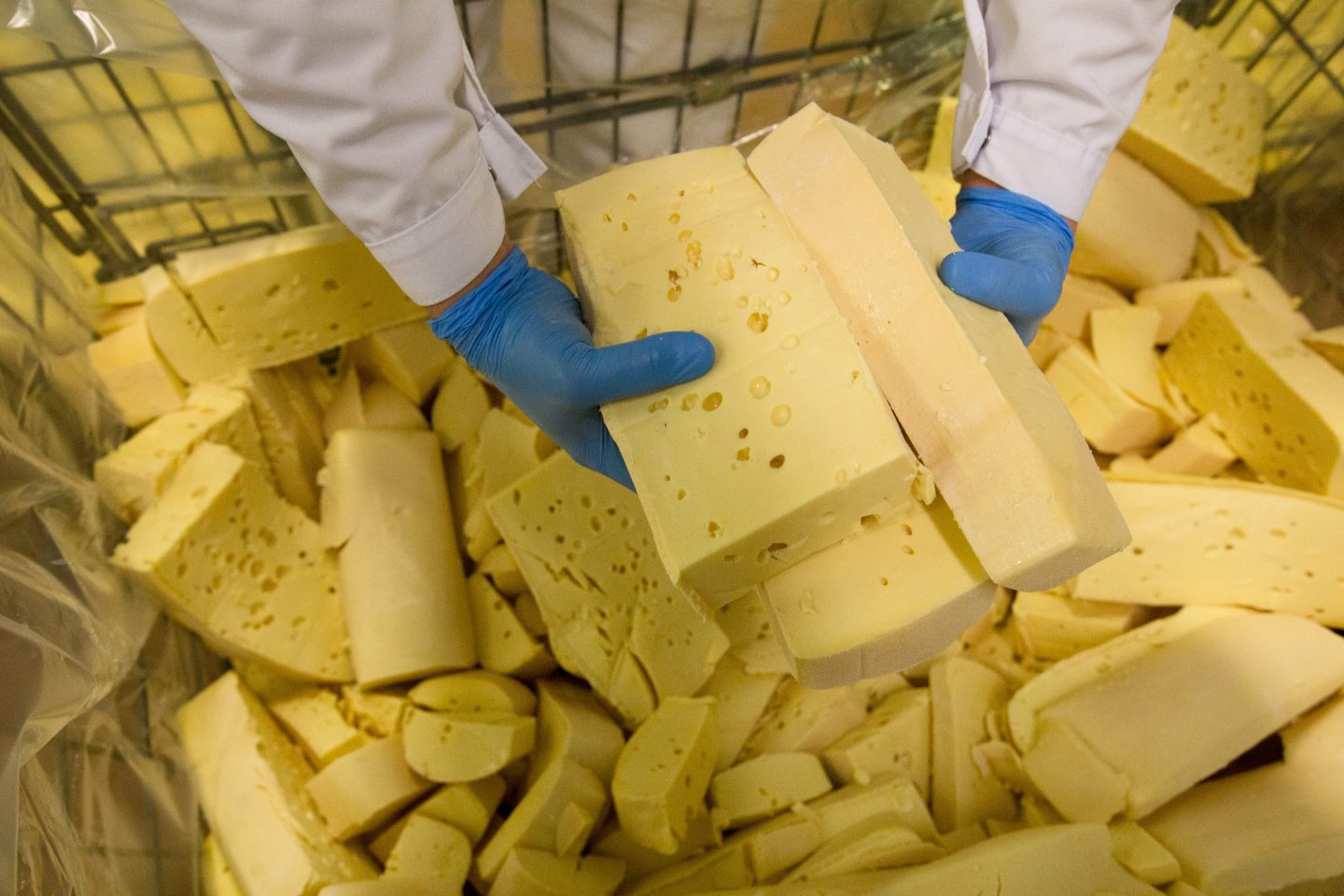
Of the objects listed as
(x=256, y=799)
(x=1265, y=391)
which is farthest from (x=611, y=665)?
(x=1265, y=391)

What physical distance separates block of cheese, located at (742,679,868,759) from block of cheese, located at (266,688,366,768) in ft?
2.00

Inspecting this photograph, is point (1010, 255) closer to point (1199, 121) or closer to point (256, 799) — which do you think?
point (1199, 121)

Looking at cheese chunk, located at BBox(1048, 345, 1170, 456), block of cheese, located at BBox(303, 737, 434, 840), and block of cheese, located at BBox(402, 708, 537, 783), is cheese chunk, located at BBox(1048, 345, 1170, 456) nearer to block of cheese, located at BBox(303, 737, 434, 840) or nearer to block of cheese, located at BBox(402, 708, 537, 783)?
block of cheese, located at BBox(402, 708, 537, 783)

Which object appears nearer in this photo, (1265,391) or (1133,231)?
(1265,391)

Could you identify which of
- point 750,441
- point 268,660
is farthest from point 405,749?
point 750,441

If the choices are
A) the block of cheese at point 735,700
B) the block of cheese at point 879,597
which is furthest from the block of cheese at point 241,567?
the block of cheese at point 879,597

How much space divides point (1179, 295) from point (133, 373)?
71.9 inches

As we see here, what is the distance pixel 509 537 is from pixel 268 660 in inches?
16.0

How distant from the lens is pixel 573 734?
117cm

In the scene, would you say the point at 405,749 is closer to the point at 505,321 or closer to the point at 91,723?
the point at 91,723

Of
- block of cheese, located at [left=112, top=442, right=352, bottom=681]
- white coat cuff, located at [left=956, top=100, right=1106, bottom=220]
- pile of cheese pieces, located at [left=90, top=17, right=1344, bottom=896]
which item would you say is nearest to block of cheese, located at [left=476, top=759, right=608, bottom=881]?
pile of cheese pieces, located at [left=90, top=17, right=1344, bottom=896]

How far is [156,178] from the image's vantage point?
1.23 meters

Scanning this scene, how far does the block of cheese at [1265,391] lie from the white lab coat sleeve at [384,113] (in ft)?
4.22

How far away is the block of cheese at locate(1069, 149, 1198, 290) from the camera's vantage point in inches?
59.9
